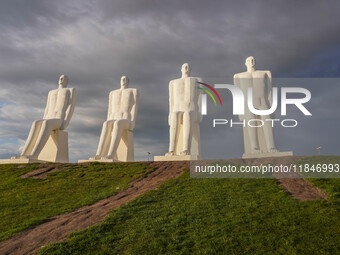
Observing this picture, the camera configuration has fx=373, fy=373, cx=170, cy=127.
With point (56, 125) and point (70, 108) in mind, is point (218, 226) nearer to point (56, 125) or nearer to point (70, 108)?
point (56, 125)

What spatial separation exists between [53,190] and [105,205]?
3.51 m

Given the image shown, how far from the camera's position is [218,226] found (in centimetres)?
862

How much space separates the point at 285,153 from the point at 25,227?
35.5 feet

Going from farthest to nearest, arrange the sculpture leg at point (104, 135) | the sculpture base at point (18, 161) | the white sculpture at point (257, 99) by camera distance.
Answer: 1. the sculpture leg at point (104, 135)
2. the sculpture base at point (18, 161)
3. the white sculpture at point (257, 99)

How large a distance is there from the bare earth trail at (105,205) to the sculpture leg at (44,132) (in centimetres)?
689

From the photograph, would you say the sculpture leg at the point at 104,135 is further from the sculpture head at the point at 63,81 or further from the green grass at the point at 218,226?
the green grass at the point at 218,226

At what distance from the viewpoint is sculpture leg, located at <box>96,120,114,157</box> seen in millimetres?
18922

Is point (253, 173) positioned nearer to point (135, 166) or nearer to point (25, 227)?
point (135, 166)

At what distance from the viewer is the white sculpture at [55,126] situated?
1972cm

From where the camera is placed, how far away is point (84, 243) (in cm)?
831

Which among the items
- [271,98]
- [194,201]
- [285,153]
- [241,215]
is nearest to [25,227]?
[194,201]

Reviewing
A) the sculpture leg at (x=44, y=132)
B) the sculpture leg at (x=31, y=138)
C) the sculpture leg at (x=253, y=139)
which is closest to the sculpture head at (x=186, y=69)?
the sculpture leg at (x=253, y=139)

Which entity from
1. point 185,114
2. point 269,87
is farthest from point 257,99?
point 185,114

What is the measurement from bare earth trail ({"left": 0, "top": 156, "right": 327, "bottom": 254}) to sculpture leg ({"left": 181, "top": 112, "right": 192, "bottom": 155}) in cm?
152
